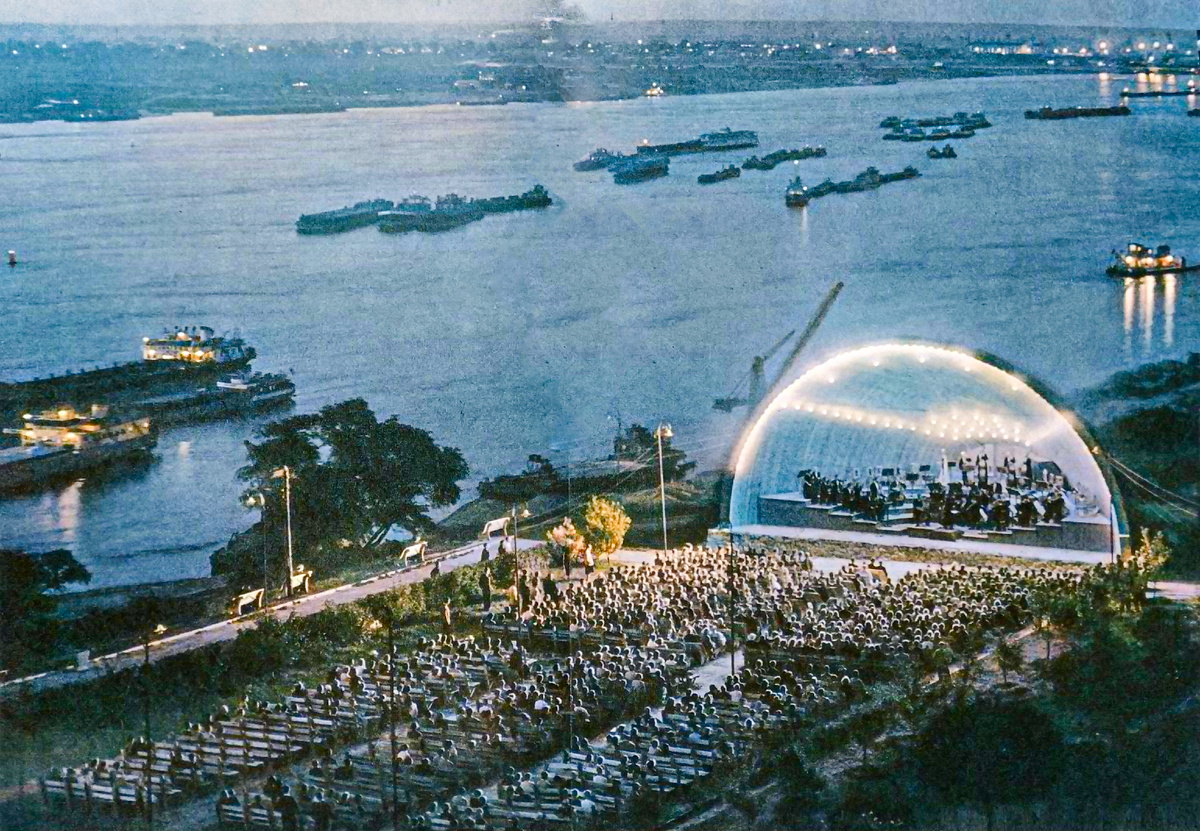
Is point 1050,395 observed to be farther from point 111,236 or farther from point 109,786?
point 111,236

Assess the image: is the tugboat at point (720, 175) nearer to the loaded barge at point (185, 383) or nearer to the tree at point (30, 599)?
the loaded barge at point (185, 383)

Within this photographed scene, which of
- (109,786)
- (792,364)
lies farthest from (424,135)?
(109,786)

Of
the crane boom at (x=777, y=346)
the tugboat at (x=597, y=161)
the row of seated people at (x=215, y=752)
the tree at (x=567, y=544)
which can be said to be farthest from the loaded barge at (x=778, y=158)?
the row of seated people at (x=215, y=752)

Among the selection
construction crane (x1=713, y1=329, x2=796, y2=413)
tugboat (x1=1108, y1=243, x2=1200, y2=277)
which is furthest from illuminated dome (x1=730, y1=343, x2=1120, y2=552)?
tugboat (x1=1108, y1=243, x2=1200, y2=277)

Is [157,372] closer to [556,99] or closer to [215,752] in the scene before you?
[556,99]

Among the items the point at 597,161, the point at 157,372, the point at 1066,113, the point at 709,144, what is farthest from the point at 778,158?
the point at 157,372

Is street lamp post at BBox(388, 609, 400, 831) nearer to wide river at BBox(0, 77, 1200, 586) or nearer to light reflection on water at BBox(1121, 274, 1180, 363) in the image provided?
wide river at BBox(0, 77, 1200, 586)
